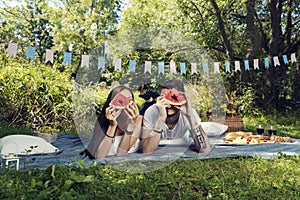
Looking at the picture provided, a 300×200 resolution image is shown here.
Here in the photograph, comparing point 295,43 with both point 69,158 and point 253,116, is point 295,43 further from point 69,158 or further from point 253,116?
point 69,158

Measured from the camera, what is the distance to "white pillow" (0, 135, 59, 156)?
247 centimetres

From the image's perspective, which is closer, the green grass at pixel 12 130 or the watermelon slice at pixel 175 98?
the watermelon slice at pixel 175 98

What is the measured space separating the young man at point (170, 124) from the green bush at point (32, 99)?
2.23 metres

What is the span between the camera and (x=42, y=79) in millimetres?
4738

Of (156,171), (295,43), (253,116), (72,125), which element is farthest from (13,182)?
(295,43)

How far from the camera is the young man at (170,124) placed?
2.78 metres

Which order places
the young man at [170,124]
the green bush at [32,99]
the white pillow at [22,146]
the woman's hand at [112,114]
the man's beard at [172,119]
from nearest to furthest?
1. the white pillow at [22,146]
2. the woman's hand at [112,114]
3. the young man at [170,124]
4. the man's beard at [172,119]
5. the green bush at [32,99]

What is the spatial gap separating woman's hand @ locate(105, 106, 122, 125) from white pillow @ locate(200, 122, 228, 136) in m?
1.68

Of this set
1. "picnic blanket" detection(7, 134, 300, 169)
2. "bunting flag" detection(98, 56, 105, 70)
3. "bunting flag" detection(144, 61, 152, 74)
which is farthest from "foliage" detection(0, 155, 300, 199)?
"bunting flag" detection(144, 61, 152, 74)

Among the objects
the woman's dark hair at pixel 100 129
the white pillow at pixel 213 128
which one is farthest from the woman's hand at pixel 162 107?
the white pillow at pixel 213 128

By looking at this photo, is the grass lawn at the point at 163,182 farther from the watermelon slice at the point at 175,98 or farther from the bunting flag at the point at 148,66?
the bunting flag at the point at 148,66

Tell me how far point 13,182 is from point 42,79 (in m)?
2.98

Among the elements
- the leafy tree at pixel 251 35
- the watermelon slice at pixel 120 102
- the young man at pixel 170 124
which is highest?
the leafy tree at pixel 251 35

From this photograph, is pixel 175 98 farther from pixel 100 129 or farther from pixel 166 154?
pixel 100 129
